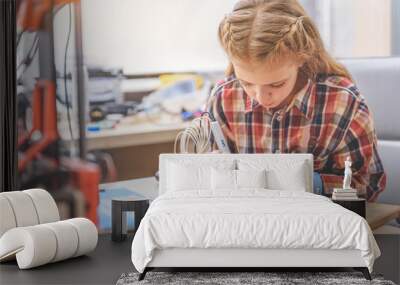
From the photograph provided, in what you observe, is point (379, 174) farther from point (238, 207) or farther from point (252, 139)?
point (238, 207)

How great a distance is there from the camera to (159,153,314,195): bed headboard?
7.45 meters

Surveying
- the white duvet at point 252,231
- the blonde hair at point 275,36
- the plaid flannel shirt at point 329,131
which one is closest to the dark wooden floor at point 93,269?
the white duvet at point 252,231

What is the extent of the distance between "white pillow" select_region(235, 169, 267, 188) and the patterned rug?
1345 mm

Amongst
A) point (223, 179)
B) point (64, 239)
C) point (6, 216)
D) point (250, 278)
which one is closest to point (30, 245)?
point (64, 239)

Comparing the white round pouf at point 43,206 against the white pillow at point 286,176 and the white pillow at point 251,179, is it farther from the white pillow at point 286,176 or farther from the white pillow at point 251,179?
the white pillow at point 286,176

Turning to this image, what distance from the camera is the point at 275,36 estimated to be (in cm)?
768

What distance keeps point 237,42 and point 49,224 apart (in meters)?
2.74

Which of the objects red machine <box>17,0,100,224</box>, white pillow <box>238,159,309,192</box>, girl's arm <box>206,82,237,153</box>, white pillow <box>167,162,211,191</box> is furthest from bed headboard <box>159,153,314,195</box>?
red machine <box>17,0,100,224</box>

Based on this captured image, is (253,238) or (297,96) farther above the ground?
(297,96)

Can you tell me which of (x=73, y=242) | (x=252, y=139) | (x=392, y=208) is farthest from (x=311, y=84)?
(x=73, y=242)

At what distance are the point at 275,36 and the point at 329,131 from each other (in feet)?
3.45

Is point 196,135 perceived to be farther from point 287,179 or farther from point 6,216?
point 6,216

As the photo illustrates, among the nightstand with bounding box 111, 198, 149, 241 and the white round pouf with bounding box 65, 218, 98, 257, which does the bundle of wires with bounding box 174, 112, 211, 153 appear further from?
the white round pouf with bounding box 65, 218, 98, 257

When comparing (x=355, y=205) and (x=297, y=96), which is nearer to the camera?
(x=355, y=205)
